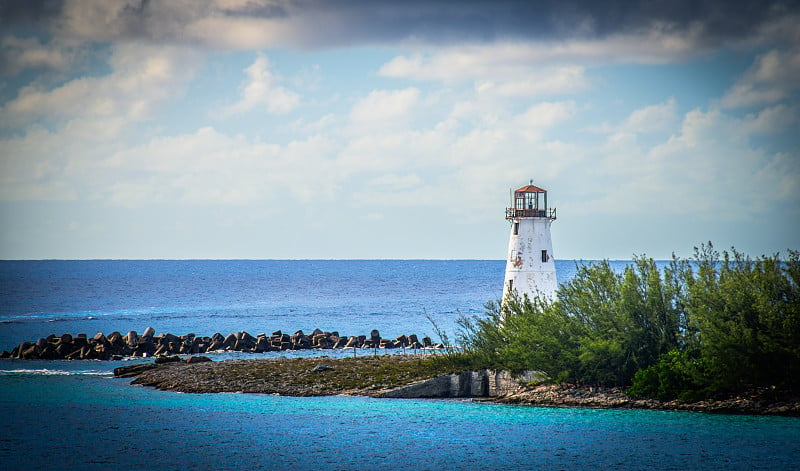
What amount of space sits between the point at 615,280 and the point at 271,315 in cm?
6196

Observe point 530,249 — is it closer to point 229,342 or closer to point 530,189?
point 530,189

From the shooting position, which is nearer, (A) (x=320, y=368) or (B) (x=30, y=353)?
(A) (x=320, y=368)

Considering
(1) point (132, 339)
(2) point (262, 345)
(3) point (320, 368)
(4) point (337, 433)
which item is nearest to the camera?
(4) point (337, 433)

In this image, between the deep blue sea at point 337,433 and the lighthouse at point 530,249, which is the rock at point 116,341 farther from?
the lighthouse at point 530,249

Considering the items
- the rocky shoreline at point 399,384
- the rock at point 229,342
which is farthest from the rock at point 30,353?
the rock at point 229,342

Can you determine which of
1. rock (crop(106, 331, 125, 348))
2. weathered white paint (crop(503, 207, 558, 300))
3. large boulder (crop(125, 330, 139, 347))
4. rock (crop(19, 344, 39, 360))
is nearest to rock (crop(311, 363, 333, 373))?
weathered white paint (crop(503, 207, 558, 300))

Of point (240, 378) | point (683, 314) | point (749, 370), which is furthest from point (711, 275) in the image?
point (240, 378)

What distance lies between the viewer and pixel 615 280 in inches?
1538

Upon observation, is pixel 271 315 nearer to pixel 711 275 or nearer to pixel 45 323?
pixel 45 323

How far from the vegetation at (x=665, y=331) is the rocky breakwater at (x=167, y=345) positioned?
66.6 ft

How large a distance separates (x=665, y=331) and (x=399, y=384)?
12385 millimetres

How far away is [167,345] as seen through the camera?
196 ft

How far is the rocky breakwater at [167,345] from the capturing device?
186 feet

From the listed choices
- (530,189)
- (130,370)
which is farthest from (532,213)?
(130,370)
